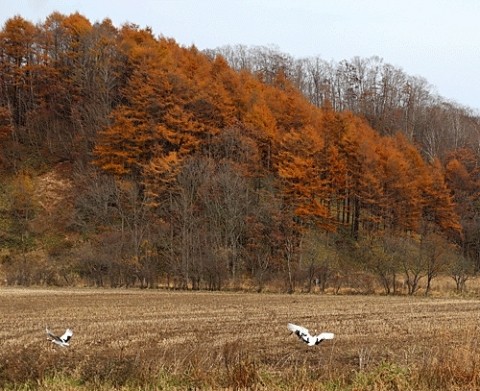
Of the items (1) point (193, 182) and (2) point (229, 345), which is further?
(1) point (193, 182)

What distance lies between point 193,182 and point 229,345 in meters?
35.3

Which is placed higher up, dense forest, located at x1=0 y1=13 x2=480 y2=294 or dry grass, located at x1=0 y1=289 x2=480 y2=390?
dense forest, located at x1=0 y1=13 x2=480 y2=294

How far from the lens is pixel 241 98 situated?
166 feet

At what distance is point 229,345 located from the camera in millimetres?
9953

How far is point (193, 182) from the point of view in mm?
44906

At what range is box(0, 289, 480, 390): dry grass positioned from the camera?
325 inches

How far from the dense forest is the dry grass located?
11.2 metres

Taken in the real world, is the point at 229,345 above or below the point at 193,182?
below

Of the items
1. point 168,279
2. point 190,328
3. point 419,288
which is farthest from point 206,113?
point 190,328

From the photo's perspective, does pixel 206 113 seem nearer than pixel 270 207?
No

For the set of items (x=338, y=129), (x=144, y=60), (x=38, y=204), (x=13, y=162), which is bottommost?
(x=38, y=204)

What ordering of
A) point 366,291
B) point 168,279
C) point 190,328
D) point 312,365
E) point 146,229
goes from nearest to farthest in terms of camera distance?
point 312,365
point 190,328
point 366,291
point 168,279
point 146,229

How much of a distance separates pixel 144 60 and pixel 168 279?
2137 centimetres

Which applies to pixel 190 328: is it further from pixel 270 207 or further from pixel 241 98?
pixel 241 98
